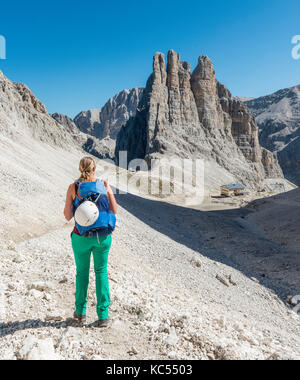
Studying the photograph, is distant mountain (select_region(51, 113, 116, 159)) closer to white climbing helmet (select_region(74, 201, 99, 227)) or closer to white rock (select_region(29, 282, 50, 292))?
white rock (select_region(29, 282, 50, 292))

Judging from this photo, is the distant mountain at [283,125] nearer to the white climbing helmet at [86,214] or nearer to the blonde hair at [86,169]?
the blonde hair at [86,169]

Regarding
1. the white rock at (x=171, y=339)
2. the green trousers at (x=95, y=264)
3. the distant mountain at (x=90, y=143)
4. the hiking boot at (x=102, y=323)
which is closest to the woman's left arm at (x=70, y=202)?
the green trousers at (x=95, y=264)

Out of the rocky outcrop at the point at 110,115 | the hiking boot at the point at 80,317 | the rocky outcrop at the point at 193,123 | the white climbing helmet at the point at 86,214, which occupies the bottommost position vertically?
the hiking boot at the point at 80,317

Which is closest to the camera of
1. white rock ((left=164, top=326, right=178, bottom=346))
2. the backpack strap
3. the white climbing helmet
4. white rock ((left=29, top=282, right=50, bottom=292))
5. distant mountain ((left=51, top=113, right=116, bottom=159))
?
the white climbing helmet

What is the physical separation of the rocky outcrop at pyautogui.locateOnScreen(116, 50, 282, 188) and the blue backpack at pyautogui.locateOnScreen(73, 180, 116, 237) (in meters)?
54.0

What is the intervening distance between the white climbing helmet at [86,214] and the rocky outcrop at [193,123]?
5424 centimetres

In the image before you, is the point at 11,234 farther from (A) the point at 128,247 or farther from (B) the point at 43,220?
(A) the point at 128,247

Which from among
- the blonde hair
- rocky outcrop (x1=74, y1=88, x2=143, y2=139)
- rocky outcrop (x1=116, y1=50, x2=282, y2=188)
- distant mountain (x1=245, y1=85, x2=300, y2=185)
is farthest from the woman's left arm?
rocky outcrop (x1=74, y1=88, x2=143, y2=139)

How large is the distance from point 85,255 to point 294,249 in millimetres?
13915

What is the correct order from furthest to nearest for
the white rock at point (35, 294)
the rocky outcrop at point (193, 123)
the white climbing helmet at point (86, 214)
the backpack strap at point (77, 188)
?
the rocky outcrop at point (193, 123), the white rock at point (35, 294), the backpack strap at point (77, 188), the white climbing helmet at point (86, 214)

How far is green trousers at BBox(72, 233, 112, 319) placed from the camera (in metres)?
3.54

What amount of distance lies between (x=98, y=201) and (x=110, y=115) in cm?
18556

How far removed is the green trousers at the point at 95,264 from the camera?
3.54m

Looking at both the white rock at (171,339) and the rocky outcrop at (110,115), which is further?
the rocky outcrop at (110,115)
